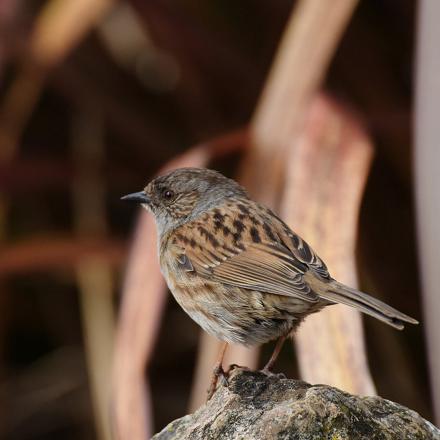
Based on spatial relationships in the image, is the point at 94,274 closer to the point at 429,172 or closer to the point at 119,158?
the point at 119,158

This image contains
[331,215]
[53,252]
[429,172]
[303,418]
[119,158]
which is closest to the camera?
[303,418]

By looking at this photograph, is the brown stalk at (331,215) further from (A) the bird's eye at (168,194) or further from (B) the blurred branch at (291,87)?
(A) the bird's eye at (168,194)

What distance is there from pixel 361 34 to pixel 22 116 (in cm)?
176

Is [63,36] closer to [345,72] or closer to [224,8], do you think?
[224,8]

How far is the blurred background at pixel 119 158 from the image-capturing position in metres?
4.39

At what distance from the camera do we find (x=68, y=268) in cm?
495

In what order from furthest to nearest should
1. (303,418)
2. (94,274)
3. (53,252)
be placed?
(94,274), (53,252), (303,418)

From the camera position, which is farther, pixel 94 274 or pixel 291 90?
pixel 94 274

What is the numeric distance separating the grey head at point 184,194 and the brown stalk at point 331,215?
23 centimetres

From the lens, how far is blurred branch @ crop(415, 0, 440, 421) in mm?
2615

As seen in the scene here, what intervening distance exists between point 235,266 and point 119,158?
2244 millimetres

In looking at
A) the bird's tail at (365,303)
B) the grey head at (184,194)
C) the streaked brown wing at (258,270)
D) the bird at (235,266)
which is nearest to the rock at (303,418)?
the bird at (235,266)

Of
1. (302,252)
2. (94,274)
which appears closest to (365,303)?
(302,252)

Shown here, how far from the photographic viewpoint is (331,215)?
127 inches
